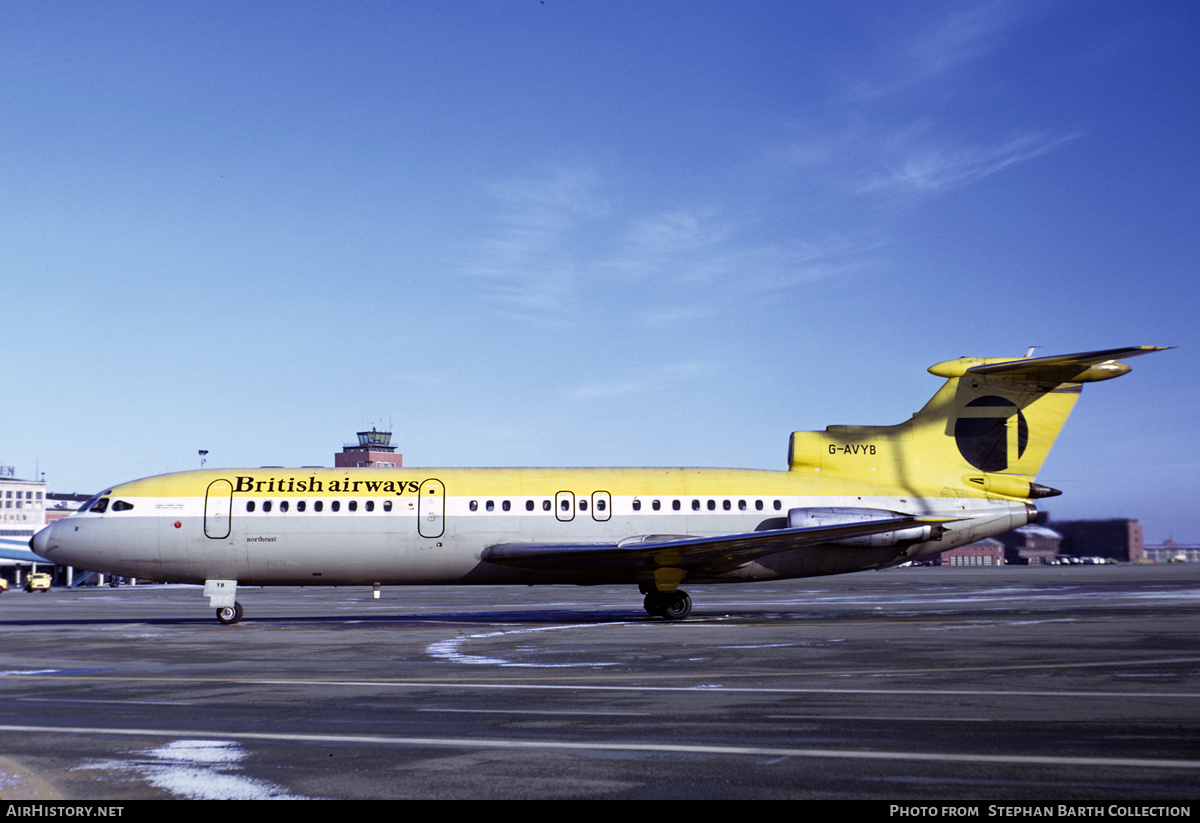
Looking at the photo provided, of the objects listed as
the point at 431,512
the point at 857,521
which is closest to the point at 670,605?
the point at 857,521

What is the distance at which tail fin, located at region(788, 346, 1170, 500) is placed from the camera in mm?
27641

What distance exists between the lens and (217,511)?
26.7m

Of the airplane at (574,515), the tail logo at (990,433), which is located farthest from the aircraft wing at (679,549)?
the tail logo at (990,433)

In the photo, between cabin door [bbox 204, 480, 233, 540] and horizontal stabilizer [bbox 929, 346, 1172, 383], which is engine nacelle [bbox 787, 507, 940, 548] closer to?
horizontal stabilizer [bbox 929, 346, 1172, 383]

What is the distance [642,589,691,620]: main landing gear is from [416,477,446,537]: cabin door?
6214 mm

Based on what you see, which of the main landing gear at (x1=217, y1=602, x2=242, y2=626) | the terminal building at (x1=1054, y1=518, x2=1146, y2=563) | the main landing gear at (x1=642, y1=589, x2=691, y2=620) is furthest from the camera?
the terminal building at (x1=1054, y1=518, x2=1146, y2=563)

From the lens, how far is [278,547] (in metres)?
26.6

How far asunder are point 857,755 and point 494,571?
62.8ft

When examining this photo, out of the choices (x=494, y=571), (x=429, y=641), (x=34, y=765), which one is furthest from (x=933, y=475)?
(x=34, y=765)

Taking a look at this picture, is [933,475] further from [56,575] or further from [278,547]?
[56,575]

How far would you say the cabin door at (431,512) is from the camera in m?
26.6

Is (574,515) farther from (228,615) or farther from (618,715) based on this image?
(618,715)

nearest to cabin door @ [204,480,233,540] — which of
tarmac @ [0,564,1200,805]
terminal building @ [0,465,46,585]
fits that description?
tarmac @ [0,564,1200,805]
